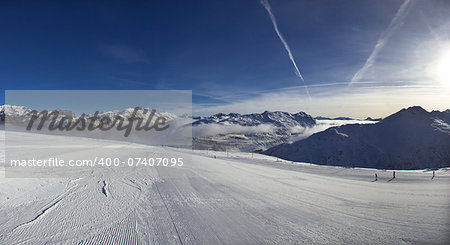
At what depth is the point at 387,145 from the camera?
132250mm

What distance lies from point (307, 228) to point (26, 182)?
9689mm

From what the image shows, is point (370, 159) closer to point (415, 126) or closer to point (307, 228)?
point (415, 126)

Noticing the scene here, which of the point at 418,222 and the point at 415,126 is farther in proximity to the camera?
the point at 415,126

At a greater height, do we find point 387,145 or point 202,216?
point 202,216

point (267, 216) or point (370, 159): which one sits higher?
point (267, 216)

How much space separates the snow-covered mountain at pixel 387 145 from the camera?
115 metres

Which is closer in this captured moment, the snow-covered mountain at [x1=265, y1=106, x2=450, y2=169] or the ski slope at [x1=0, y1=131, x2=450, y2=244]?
the ski slope at [x1=0, y1=131, x2=450, y2=244]

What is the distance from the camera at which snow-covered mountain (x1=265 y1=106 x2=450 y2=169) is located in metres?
115

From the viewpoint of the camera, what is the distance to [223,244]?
11.3 ft

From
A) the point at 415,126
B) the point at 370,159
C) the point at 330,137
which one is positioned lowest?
the point at 370,159

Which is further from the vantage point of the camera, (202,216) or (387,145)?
(387,145)

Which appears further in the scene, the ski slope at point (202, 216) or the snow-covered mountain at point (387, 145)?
the snow-covered mountain at point (387, 145)

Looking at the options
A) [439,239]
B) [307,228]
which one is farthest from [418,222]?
[307,228]

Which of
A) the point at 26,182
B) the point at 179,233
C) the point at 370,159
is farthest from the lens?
the point at 370,159
